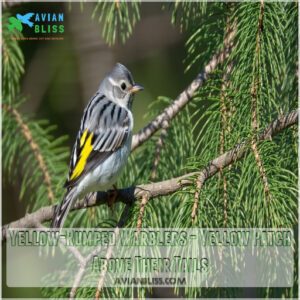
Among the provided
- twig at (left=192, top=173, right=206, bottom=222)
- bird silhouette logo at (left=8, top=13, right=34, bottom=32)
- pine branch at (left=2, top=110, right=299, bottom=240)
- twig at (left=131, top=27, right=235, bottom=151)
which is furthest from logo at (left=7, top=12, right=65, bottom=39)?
twig at (left=192, top=173, right=206, bottom=222)

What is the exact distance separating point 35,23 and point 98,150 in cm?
72

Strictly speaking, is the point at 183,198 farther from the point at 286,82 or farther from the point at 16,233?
the point at 16,233

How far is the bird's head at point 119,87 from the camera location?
2703 mm

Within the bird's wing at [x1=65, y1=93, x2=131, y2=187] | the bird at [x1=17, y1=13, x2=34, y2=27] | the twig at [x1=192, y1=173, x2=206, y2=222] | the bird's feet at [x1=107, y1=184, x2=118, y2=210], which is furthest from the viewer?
the bird at [x1=17, y1=13, x2=34, y2=27]

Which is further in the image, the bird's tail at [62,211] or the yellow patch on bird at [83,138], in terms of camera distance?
the yellow patch on bird at [83,138]

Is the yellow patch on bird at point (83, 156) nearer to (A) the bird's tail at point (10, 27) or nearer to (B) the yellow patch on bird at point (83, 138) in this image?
(B) the yellow patch on bird at point (83, 138)

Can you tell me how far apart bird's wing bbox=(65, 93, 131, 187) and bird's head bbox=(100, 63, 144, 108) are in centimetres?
10

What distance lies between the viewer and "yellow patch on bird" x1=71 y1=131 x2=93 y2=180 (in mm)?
2213

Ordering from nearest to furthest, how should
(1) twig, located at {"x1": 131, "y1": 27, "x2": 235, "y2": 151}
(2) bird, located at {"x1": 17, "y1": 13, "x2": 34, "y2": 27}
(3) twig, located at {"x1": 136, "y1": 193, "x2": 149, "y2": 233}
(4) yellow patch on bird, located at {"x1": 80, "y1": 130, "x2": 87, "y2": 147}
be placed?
(3) twig, located at {"x1": 136, "y1": 193, "x2": 149, "y2": 233} → (1) twig, located at {"x1": 131, "y1": 27, "x2": 235, "y2": 151} → (4) yellow patch on bird, located at {"x1": 80, "y1": 130, "x2": 87, "y2": 147} → (2) bird, located at {"x1": 17, "y1": 13, "x2": 34, "y2": 27}

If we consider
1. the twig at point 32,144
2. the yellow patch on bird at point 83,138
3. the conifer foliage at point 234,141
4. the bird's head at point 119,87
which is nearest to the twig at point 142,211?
the conifer foliage at point 234,141

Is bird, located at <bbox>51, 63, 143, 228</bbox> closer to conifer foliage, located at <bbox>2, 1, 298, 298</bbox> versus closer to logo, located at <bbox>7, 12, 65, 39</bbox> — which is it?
conifer foliage, located at <bbox>2, 1, 298, 298</bbox>

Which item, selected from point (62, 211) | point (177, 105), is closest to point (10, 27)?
point (177, 105)

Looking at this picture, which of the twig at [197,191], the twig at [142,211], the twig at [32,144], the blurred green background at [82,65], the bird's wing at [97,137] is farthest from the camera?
the blurred green background at [82,65]

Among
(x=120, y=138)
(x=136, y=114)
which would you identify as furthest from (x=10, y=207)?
(x=120, y=138)
